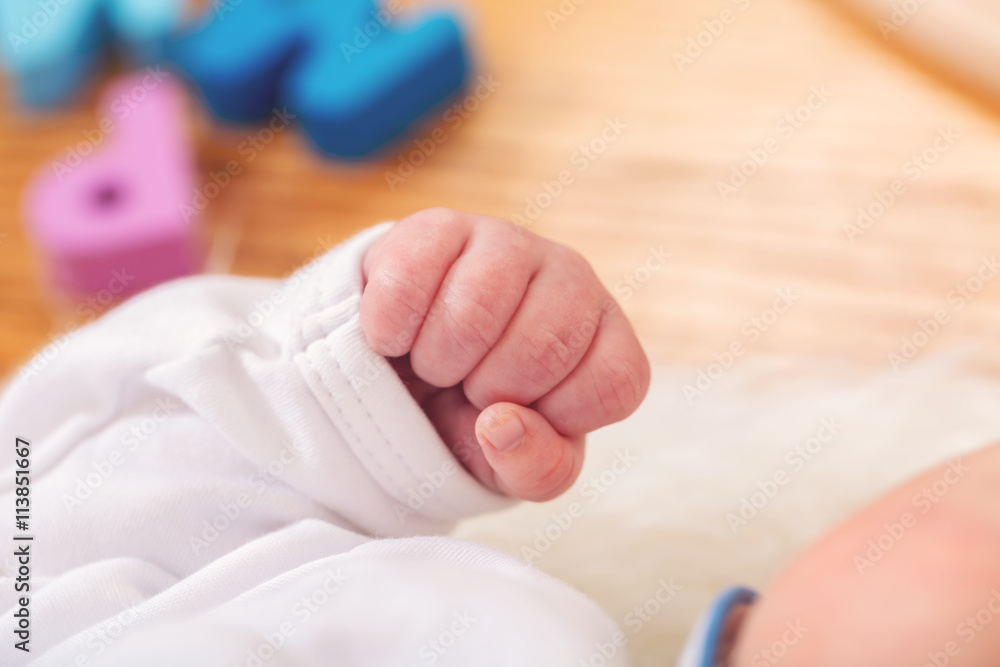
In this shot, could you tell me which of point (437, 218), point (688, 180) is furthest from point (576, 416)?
point (688, 180)

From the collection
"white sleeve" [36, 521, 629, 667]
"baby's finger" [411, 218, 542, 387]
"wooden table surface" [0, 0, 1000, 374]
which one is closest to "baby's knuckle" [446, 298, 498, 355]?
"baby's finger" [411, 218, 542, 387]

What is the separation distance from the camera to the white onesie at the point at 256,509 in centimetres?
46

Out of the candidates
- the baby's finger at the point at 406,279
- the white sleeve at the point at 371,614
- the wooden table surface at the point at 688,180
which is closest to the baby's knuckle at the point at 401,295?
the baby's finger at the point at 406,279

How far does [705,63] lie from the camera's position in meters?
1.17

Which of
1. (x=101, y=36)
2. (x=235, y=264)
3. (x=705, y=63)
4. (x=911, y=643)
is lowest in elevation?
(x=235, y=264)

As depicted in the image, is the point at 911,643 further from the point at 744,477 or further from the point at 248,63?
the point at 248,63

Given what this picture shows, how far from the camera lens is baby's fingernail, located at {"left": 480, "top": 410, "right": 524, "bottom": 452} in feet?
1.51

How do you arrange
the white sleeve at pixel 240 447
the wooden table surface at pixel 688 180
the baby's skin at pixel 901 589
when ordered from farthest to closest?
the wooden table surface at pixel 688 180 → the white sleeve at pixel 240 447 → the baby's skin at pixel 901 589

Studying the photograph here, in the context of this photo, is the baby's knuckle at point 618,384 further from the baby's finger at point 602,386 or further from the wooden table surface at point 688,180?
the wooden table surface at point 688,180

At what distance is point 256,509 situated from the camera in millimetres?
525

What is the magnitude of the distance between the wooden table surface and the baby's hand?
43 cm

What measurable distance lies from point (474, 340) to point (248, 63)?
0.78m

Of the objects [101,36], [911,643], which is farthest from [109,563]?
[101,36]

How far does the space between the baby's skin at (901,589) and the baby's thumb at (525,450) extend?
0.38 feet
